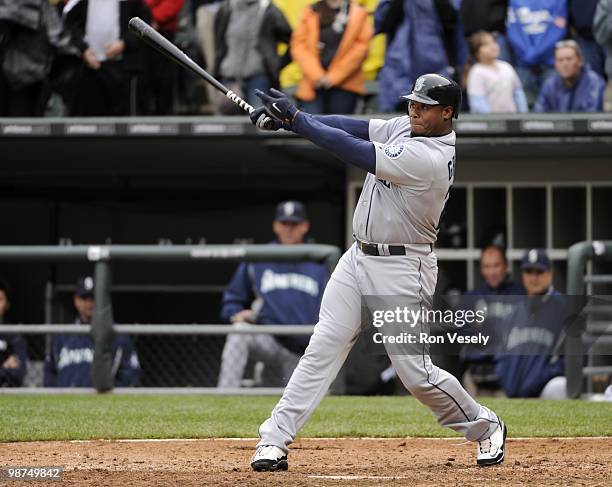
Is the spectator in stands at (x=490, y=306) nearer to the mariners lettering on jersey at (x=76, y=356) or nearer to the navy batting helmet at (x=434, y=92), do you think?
the mariners lettering on jersey at (x=76, y=356)

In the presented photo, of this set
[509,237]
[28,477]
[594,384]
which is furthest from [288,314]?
[28,477]

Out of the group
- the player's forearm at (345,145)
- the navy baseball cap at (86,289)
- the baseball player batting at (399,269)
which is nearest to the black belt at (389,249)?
the baseball player batting at (399,269)

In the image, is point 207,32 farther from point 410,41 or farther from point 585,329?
point 585,329

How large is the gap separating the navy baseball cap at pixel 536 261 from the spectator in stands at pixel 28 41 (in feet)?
13.4

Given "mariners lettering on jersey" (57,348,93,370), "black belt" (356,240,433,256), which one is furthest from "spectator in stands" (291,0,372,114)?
"black belt" (356,240,433,256)

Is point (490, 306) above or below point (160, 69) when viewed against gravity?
below

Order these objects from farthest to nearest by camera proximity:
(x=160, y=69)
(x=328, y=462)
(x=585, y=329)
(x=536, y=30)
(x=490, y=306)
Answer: (x=160, y=69) < (x=536, y=30) < (x=490, y=306) < (x=585, y=329) < (x=328, y=462)

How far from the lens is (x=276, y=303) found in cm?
882

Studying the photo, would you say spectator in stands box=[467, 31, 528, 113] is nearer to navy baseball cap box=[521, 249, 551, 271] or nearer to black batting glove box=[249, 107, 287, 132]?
navy baseball cap box=[521, 249, 551, 271]

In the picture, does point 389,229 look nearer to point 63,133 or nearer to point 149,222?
point 63,133

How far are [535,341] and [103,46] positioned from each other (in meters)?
4.38

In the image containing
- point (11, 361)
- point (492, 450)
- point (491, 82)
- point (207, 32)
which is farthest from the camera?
point (207, 32)

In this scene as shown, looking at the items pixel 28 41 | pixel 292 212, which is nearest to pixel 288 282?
pixel 292 212

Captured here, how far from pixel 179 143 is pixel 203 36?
3.41 ft
